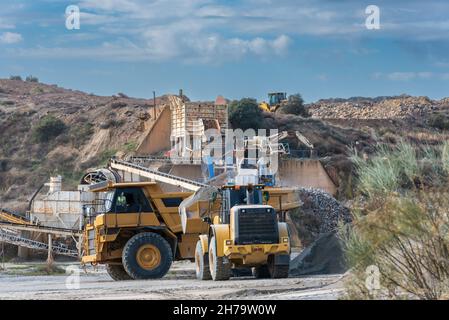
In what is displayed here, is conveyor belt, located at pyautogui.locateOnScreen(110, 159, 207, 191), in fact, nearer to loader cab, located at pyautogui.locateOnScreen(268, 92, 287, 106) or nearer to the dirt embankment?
the dirt embankment

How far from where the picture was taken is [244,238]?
75.3 ft

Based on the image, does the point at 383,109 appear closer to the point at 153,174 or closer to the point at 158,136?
the point at 158,136

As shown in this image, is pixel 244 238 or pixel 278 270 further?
pixel 278 270

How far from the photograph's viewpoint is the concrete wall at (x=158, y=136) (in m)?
62.6

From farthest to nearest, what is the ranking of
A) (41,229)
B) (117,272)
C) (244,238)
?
(41,229) < (117,272) < (244,238)

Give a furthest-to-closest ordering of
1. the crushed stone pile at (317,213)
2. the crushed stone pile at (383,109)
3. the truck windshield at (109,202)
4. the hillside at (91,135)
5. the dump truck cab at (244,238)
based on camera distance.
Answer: the crushed stone pile at (383,109) → the hillside at (91,135) → the crushed stone pile at (317,213) → the truck windshield at (109,202) → the dump truck cab at (244,238)

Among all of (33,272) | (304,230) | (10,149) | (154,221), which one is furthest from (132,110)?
(154,221)

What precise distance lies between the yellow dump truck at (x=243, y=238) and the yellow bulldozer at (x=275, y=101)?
198 ft

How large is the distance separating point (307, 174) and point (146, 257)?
3094 centimetres

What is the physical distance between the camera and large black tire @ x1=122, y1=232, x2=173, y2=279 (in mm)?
26531

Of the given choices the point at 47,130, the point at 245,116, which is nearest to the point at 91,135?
the point at 47,130

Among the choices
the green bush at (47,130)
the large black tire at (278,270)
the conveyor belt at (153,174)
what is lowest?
the large black tire at (278,270)

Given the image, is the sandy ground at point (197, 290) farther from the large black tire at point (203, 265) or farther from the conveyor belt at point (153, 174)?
the conveyor belt at point (153, 174)
